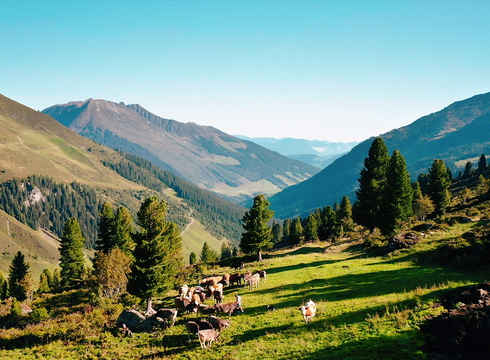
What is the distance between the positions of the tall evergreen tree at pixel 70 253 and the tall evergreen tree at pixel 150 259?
181 ft

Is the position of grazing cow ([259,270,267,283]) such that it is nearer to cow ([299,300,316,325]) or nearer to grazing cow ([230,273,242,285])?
Result: grazing cow ([230,273,242,285])

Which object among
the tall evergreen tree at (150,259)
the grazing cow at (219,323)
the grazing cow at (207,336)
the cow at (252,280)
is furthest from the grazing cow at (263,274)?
the grazing cow at (207,336)

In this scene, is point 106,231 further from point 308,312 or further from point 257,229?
point 308,312

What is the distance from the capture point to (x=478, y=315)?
1508 centimetres

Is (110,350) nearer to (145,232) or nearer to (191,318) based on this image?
(191,318)

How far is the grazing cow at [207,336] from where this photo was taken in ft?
64.3

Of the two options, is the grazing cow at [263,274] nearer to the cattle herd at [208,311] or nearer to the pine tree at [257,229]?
the cattle herd at [208,311]

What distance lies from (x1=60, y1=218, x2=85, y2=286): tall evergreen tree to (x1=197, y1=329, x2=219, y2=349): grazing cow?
72.2 m

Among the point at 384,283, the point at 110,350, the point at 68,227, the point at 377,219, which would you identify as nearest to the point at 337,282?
the point at 384,283

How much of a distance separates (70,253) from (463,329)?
286 feet

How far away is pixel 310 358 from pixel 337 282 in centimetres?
1692

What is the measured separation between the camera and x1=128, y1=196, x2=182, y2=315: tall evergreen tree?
107 feet

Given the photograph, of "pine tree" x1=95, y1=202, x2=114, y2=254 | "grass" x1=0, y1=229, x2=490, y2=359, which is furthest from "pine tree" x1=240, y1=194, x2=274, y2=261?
"pine tree" x1=95, y1=202, x2=114, y2=254

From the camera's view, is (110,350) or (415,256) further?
(415,256)
